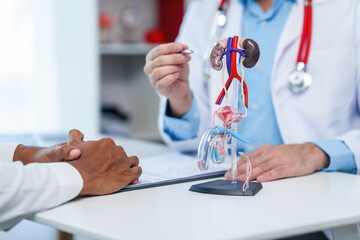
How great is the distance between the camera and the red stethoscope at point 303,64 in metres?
1.22

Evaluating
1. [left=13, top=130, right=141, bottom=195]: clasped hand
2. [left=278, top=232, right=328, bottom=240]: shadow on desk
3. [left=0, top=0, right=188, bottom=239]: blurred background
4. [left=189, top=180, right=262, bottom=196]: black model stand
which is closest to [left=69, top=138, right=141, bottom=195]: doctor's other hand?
[left=13, top=130, right=141, bottom=195]: clasped hand

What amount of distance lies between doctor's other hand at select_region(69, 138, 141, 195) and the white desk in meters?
0.02

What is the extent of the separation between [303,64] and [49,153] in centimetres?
72

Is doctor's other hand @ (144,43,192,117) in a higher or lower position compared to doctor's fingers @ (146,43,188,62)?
lower

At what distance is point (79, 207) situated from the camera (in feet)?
2.25

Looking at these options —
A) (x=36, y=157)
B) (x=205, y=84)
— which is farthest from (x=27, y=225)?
(x=205, y=84)

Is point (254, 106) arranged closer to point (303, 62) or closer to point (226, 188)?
point (303, 62)

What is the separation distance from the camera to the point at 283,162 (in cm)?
91

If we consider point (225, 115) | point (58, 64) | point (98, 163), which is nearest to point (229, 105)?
point (225, 115)

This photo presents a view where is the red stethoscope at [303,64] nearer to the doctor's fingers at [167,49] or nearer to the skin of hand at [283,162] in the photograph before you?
the skin of hand at [283,162]

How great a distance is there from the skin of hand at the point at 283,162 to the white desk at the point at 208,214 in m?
0.05

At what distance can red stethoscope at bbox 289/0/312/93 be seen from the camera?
122 cm

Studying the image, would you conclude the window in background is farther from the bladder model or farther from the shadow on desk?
the bladder model

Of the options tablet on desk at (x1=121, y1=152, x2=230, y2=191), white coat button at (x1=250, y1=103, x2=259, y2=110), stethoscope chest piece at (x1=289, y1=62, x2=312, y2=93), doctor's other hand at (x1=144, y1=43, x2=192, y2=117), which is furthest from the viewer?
white coat button at (x1=250, y1=103, x2=259, y2=110)
